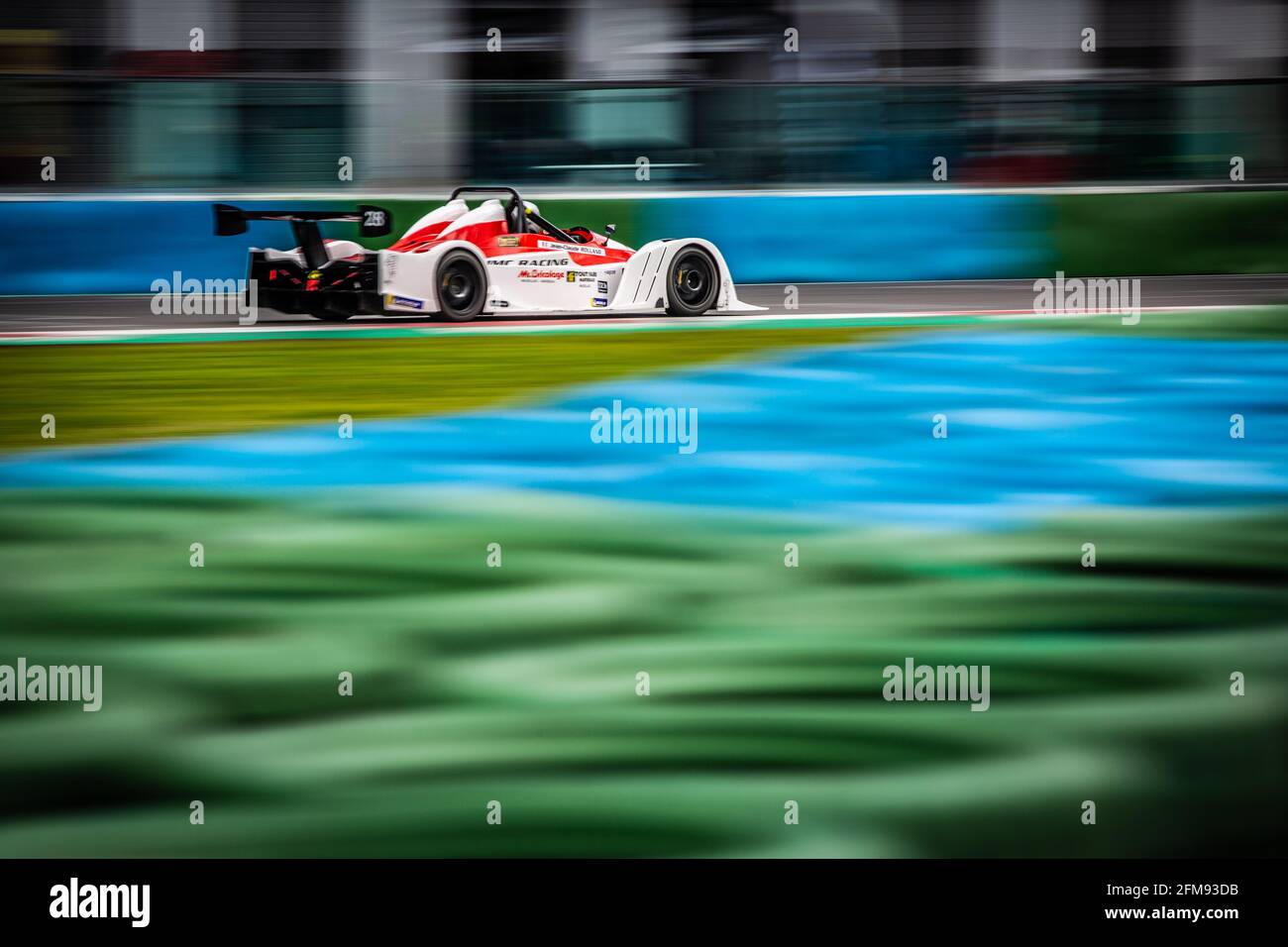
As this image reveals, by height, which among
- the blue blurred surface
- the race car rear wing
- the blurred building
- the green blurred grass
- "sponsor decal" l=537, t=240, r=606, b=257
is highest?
the blurred building

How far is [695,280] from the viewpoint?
1327cm

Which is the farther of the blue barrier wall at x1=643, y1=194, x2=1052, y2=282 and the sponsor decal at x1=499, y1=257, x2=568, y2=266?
the blue barrier wall at x1=643, y1=194, x2=1052, y2=282

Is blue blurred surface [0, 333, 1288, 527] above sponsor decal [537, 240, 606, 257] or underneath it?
underneath

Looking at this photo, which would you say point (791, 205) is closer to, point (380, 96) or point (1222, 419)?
point (380, 96)

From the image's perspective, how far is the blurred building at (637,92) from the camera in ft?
53.7

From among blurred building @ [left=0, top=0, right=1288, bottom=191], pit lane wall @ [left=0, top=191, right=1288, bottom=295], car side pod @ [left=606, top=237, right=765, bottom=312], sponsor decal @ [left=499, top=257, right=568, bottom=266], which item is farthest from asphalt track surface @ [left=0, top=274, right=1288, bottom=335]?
blurred building @ [left=0, top=0, right=1288, bottom=191]

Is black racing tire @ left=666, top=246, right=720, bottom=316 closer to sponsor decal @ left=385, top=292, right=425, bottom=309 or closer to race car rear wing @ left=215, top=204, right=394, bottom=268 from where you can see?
sponsor decal @ left=385, top=292, right=425, bottom=309

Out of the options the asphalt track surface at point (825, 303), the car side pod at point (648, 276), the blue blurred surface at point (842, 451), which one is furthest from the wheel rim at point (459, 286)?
the blue blurred surface at point (842, 451)

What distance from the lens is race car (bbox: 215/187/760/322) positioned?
12469mm

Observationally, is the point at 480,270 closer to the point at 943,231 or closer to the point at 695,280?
the point at 695,280

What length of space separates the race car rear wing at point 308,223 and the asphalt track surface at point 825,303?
760mm

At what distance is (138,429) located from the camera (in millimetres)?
8125
